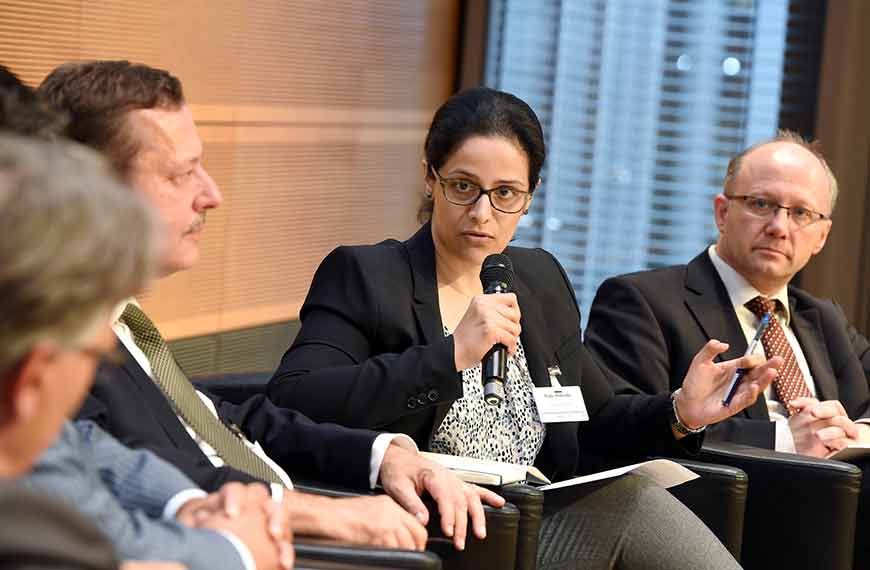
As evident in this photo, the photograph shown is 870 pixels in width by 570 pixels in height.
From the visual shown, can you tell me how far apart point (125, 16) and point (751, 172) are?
76.4 inches

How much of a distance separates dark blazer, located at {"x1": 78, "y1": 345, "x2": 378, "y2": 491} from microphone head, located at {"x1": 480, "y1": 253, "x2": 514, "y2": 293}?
0.42 metres

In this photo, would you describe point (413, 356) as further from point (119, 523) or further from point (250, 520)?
point (119, 523)

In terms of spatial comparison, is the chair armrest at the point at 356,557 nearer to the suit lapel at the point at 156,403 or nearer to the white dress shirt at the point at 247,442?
the white dress shirt at the point at 247,442

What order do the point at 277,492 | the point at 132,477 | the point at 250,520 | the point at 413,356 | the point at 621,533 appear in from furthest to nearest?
the point at 621,533 → the point at 413,356 → the point at 277,492 → the point at 132,477 → the point at 250,520

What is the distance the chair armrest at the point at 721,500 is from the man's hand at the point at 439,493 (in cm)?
83

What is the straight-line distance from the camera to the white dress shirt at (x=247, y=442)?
7.33 ft

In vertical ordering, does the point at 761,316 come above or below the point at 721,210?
below

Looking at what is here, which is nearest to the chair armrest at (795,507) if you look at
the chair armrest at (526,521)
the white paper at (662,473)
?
the white paper at (662,473)

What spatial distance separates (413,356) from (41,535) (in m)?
1.56

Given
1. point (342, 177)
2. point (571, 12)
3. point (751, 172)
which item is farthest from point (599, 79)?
point (751, 172)

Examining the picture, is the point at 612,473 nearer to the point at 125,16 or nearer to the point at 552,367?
the point at 552,367

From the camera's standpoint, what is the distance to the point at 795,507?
10.7 ft

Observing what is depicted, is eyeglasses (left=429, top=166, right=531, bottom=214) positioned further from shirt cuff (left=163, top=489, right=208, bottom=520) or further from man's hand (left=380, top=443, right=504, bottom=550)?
shirt cuff (left=163, top=489, right=208, bottom=520)

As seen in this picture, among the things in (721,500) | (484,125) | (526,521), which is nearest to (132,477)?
(526,521)
